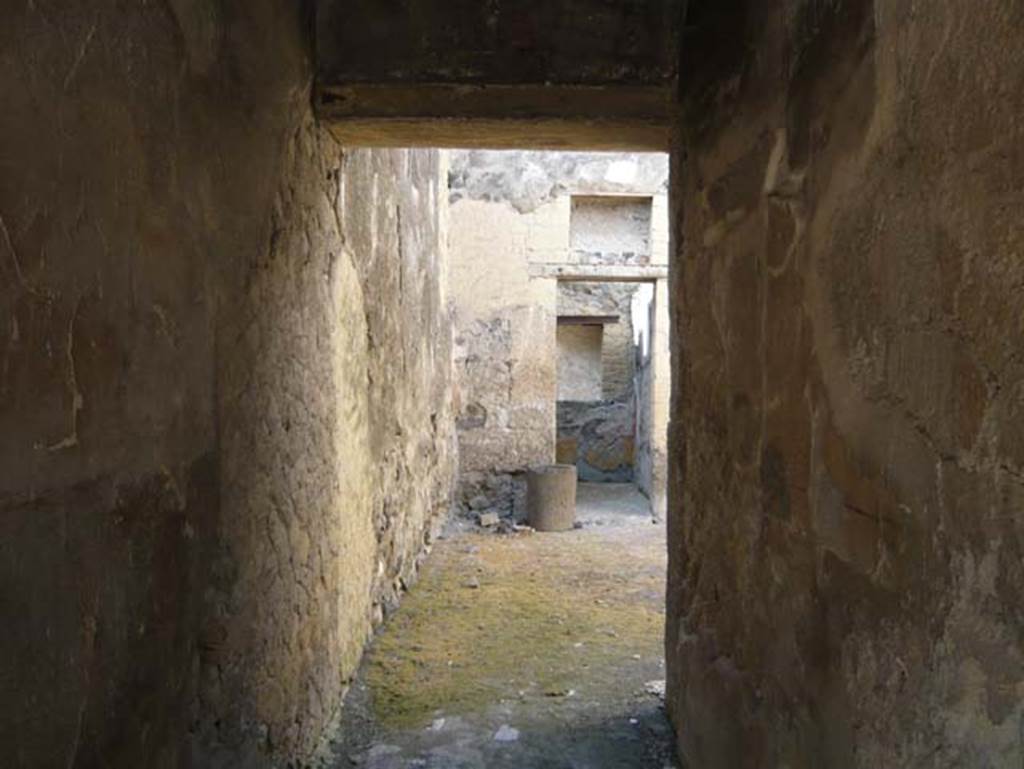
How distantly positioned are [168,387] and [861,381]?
118cm

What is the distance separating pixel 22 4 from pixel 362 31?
4.84ft

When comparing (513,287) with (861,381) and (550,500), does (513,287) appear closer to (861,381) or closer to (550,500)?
(550,500)

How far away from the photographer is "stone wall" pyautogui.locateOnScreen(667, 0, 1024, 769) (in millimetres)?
970

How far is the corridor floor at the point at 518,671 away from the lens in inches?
110

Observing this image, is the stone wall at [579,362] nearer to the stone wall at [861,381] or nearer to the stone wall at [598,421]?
the stone wall at [598,421]

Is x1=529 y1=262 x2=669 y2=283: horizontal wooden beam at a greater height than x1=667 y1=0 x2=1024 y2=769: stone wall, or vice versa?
x1=529 y1=262 x2=669 y2=283: horizontal wooden beam

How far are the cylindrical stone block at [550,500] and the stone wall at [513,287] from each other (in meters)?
0.49

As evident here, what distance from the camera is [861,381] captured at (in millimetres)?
1338

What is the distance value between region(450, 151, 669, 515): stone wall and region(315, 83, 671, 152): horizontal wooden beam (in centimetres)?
448

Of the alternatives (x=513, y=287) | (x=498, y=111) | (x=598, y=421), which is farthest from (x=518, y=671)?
(x=598, y=421)

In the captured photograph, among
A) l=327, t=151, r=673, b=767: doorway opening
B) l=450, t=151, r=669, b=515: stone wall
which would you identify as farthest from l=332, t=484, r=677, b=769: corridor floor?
l=450, t=151, r=669, b=515: stone wall

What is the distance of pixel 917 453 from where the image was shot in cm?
116

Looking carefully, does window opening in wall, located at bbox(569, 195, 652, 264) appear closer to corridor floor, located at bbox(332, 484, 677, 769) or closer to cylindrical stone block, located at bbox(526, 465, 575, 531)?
cylindrical stone block, located at bbox(526, 465, 575, 531)

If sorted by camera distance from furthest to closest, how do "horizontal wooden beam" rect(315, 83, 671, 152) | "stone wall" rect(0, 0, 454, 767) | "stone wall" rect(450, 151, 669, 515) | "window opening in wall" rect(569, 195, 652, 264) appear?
"window opening in wall" rect(569, 195, 652, 264) → "stone wall" rect(450, 151, 669, 515) → "horizontal wooden beam" rect(315, 83, 671, 152) → "stone wall" rect(0, 0, 454, 767)
